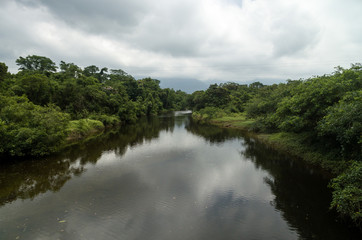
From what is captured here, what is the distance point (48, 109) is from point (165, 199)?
55.1 ft

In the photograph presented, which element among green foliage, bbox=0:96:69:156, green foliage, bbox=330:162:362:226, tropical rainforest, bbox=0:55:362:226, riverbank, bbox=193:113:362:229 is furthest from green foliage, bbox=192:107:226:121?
green foliage, bbox=330:162:362:226

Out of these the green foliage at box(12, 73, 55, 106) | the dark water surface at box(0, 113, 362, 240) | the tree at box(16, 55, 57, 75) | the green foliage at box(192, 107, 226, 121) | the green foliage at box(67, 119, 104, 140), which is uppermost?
the tree at box(16, 55, 57, 75)

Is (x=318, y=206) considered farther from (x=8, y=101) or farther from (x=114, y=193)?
(x=8, y=101)

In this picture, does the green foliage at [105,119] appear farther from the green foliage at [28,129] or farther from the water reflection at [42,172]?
the green foliage at [28,129]

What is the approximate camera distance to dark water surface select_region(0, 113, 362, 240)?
9.18m

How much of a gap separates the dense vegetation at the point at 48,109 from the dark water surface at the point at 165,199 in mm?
2144

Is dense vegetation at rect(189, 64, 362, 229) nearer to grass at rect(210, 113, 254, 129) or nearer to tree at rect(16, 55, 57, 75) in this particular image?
grass at rect(210, 113, 254, 129)

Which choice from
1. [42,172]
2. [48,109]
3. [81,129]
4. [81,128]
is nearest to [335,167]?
[42,172]

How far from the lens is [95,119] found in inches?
1559

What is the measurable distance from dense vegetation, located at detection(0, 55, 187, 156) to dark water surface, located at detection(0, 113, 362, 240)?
2.14 m

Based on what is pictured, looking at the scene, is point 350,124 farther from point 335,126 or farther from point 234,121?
point 234,121

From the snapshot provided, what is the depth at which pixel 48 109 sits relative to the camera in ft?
67.1

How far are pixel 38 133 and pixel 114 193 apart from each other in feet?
34.2

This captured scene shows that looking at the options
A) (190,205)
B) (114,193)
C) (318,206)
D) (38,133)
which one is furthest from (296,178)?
(38,133)
